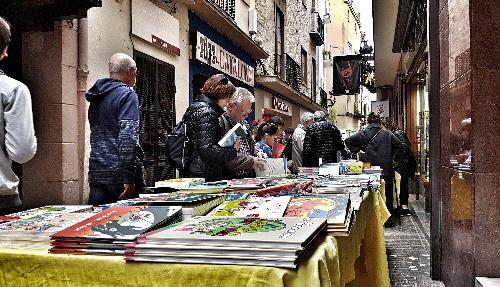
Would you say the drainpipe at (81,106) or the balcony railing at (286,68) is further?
the balcony railing at (286,68)

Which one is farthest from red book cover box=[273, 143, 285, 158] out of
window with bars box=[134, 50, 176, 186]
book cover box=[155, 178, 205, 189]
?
window with bars box=[134, 50, 176, 186]

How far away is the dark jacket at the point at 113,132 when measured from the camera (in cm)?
400

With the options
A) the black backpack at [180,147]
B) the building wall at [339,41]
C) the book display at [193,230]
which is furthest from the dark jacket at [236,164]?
the building wall at [339,41]

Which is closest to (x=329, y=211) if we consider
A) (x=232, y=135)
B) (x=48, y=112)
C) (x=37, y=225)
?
(x=37, y=225)

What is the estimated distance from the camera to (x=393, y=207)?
9625 mm

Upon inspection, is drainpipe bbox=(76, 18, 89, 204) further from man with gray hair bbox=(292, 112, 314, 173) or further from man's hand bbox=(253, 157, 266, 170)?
man with gray hair bbox=(292, 112, 314, 173)

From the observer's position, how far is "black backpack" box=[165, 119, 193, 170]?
4367 millimetres

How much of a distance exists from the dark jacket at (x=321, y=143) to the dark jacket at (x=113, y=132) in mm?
4734

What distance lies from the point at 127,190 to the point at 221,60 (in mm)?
8090

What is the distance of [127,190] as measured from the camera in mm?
4039

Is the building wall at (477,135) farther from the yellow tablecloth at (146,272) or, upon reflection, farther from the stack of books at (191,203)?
the yellow tablecloth at (146,272)

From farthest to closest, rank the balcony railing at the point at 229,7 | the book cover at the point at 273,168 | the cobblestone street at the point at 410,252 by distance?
the balcony railing at the point at 229,7, the cobblestone street at the point at 410,252, the book cover at the point at 273,168

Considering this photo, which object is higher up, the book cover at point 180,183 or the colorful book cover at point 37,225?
the book cover at point 180,183

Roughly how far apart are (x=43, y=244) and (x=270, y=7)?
16277 millimetres
